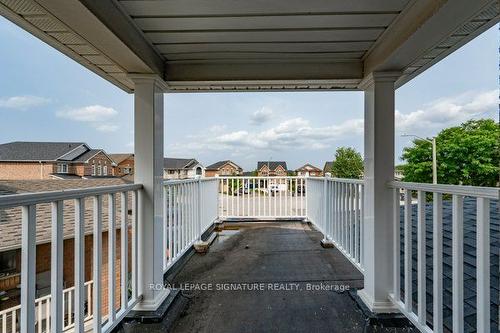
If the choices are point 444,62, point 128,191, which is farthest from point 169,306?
point 444,62

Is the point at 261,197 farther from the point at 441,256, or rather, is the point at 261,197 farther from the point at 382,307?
the point at 441,256

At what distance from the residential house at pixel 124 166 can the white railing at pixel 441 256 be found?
7.04ft

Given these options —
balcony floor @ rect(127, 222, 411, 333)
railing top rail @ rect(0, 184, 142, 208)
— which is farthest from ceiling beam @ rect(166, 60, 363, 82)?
balcony floor @ rect(127, 222, 411, 333)

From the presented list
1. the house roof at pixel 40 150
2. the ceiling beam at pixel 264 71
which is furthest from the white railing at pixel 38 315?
the ceiling beam at pixel 264 71

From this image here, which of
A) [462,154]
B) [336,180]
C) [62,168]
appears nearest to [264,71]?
[336,180]

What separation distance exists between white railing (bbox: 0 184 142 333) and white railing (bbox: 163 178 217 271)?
0.62m

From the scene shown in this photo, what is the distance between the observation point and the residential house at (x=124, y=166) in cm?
233

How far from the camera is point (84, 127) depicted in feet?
12.3

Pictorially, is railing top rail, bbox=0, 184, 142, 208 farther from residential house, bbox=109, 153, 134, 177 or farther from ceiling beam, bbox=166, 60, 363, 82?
ceiling beam, bbox=166, 60, 363, 82

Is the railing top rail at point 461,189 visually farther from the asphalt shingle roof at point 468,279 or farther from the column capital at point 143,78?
the column capital at point 143,78

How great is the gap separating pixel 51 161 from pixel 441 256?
282cm

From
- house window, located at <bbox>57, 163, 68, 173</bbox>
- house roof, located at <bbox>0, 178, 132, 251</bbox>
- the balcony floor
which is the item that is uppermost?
house window, located at <bbox>57, 163, 68, 173</bbox>

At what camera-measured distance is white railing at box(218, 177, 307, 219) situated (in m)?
5.93

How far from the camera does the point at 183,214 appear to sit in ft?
11.0
